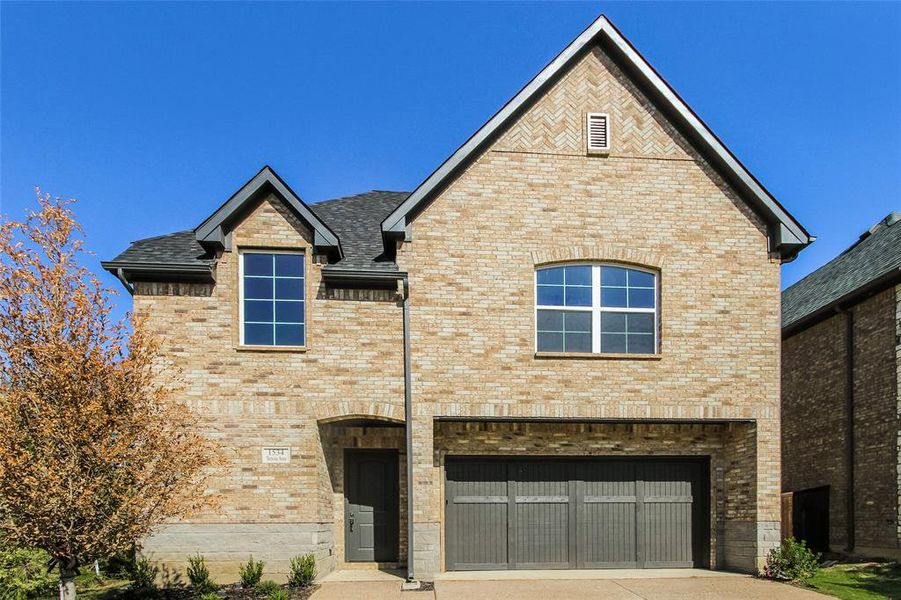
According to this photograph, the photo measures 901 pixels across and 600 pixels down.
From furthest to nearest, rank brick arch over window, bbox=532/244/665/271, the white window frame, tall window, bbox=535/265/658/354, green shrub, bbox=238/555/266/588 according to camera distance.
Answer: tall window, bbox=535/265/658/354
brick arch over window, bbox=532/244/665/271
the white window frame
green shrub, bbox=238/555/266/588

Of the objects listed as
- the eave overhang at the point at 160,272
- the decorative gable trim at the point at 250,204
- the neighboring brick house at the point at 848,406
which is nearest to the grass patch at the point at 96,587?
the eave overhang at the point at 160,272

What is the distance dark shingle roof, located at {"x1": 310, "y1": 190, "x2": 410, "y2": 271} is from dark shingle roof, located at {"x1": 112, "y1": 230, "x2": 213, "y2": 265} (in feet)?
7.78

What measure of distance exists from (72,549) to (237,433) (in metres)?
3.30

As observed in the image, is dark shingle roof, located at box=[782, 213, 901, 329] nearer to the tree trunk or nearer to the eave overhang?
the eave overhang

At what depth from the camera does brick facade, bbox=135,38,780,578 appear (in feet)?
34.1

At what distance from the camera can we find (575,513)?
458 inches

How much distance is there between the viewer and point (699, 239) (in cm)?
1134

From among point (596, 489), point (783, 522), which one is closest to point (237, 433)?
point (596, 489)

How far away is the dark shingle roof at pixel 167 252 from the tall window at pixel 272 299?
2.71ft

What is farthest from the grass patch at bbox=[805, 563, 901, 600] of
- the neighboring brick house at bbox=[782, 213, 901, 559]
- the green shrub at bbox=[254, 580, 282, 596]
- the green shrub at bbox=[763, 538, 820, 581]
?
the green shrub at bbox=[254, 580, 282, 596]

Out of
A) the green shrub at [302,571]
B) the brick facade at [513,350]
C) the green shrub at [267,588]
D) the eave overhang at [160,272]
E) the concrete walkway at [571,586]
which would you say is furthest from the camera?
the brick facade at [513,350]

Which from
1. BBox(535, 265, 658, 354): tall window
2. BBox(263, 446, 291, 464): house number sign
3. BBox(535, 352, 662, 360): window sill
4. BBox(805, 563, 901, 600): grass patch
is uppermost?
BBox(535, 265, 658, 354): tall window

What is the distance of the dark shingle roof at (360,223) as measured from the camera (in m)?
11.1

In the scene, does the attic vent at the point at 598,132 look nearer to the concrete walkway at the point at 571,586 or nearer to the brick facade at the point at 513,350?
the brick facade at the point at 513,350
